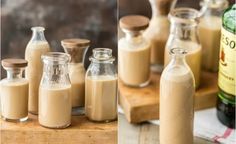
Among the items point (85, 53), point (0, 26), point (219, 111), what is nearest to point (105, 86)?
point (85, 53)

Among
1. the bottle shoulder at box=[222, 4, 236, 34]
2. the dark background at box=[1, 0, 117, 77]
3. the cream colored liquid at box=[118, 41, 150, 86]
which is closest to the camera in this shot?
the dark background at box=[1, 0, 117, 77]

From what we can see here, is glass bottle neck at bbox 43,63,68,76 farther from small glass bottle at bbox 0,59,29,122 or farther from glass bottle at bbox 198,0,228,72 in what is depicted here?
glass bottle at bbox 198,0,228,72

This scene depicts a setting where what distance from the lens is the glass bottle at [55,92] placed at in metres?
1.00

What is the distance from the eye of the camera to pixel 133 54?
1252 mm

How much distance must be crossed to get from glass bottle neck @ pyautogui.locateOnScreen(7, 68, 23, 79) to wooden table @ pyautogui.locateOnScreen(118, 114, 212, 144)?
0.76ft

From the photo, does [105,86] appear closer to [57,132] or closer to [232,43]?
[57,132]

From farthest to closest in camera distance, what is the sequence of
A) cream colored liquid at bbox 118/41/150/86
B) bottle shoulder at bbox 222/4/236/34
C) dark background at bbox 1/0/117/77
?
cream colored liquid at bbox 118/41/150/86 < bottle shoulder at bbox 222/4/236/34 < dark background at bbox 1/0/117/77

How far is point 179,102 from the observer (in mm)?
1073

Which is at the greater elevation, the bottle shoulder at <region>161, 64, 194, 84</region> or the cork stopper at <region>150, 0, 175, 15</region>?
the cork stopper at <region>150, 0, 175, 15</region>

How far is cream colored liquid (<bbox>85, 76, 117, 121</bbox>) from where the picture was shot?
1025mm

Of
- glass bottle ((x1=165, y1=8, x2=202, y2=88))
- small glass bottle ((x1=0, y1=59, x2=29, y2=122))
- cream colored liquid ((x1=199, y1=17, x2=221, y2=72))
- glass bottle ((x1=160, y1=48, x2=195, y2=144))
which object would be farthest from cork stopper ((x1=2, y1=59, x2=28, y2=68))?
cream colored liquid ((x1=199, y1=17, x2=221, y2=72))

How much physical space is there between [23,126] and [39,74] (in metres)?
0.08

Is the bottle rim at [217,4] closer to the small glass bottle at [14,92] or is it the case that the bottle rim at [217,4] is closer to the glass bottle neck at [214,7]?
the glass bottle neck at [214,7]

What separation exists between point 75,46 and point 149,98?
265 millimetres
